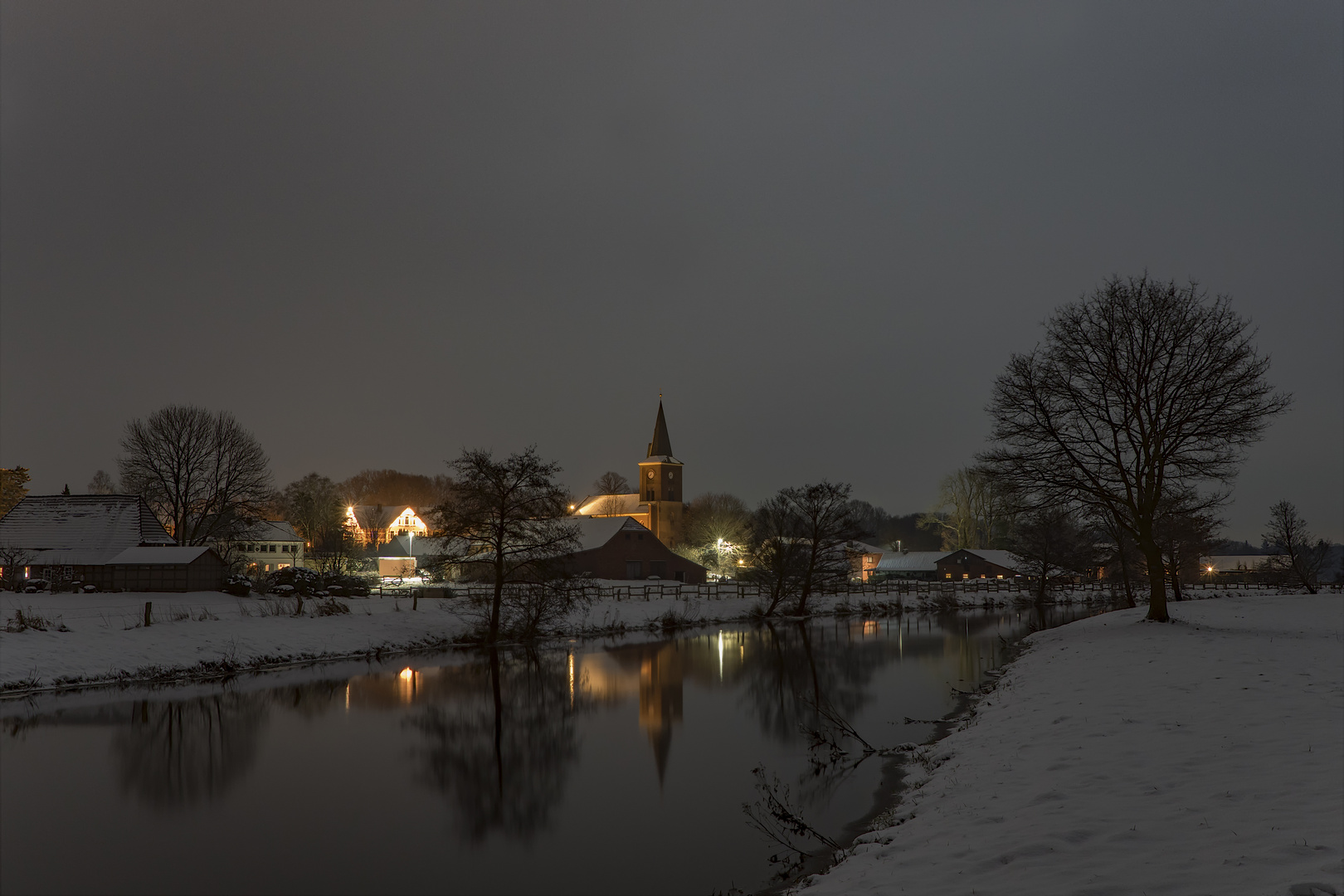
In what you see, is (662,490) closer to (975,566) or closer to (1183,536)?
(975,566)

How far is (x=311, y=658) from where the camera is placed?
31.8m

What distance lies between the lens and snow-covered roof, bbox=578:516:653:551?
75750mm

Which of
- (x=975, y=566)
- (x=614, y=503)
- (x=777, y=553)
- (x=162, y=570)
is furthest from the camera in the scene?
(x=614, y=503)

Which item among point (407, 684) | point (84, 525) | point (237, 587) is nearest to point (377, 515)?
point (84, 525)

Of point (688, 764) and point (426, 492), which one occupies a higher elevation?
point (426, 492)

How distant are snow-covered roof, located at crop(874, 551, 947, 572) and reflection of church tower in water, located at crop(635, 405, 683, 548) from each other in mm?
29196

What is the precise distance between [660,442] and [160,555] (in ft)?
271

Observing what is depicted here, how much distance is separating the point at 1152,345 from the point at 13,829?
99.9 feet

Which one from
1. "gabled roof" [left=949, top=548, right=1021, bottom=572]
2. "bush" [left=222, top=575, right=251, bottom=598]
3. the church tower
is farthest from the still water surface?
the church tower

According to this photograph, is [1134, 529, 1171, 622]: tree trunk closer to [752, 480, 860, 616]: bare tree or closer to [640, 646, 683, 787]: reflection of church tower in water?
[640, 646, 683, 787]: reflection of church tower in water

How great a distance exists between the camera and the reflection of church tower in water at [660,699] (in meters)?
18.9

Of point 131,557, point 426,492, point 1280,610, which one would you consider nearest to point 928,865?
point 1280,610

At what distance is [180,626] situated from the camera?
31375 millimetres

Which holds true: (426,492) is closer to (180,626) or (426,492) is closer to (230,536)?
(230,536)
